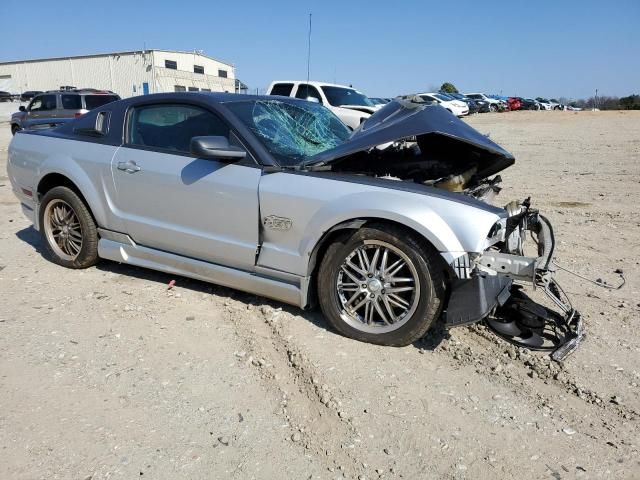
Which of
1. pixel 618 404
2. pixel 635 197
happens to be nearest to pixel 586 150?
pixel 635 197

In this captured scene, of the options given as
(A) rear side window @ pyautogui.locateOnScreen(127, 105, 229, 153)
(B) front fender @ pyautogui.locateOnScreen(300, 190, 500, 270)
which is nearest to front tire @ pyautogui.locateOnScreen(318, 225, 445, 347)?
(B) front fender @ pyautogui.locateOnScreen(300, 190, 500, 270)

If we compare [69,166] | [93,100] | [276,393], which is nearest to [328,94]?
[93,100]

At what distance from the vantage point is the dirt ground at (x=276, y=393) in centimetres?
241

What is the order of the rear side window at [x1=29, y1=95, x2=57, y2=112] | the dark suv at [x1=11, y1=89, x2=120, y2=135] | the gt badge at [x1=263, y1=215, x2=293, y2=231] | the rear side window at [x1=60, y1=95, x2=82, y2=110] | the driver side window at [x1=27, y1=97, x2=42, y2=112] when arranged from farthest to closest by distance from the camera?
1. the driver side window at [x1=27, y1=97, x2=42, y2=112]
2. the rear side window at [x1=29, y1=95, x2=57, y2=112]
3. the rear side window at [x1=60, y1=95, x2=82, y2=110]
4. the dark suv at [x1=11, y1=89, x2=120, y2=135]
5. the gt badge at [x1=263, y1=215, x2=293, y2=231]

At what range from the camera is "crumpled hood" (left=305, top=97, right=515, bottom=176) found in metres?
3.43

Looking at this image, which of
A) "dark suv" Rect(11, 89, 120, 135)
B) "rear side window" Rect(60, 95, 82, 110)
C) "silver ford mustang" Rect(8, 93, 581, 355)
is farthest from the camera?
"rear side window" Rect(60, 95, 82, 110)

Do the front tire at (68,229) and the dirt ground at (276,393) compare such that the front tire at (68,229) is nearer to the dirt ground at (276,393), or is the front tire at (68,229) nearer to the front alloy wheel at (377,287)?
the dirt ground at (276,393)

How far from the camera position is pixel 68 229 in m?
4.82

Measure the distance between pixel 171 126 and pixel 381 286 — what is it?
2.14m

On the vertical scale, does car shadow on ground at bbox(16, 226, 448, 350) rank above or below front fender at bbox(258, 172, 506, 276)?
below

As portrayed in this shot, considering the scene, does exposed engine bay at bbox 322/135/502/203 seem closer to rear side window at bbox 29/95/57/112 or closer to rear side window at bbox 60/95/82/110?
rear side window at bbox 60/95/82/110

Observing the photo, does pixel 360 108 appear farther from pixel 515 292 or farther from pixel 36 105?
pixel 36 105

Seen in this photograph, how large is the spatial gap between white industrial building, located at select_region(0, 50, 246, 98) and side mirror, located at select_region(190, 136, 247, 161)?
1850 inches

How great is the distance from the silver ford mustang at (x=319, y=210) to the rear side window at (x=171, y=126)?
1 cm
